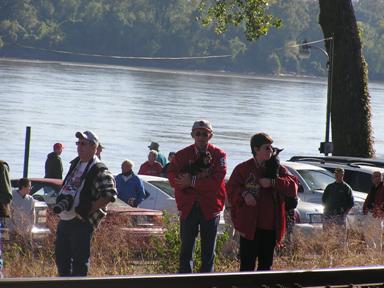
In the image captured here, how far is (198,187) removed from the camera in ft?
37.1

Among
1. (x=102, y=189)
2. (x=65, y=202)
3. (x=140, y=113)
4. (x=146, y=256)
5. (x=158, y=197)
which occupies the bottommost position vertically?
(x=140, y=113)

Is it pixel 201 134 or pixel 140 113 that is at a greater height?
pixel 201 134

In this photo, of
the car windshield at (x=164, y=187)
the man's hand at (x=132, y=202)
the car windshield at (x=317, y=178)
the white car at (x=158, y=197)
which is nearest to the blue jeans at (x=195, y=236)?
the man's hand at (x=132, y=202)

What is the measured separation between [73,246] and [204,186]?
1.45 metres

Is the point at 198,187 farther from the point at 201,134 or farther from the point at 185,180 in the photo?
the point at 201,134

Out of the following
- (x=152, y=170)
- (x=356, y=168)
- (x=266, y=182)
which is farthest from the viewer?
(x=356, y=168)

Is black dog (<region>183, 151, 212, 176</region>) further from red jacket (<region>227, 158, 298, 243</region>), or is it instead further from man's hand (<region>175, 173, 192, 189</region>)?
red jacket (<region>227, 158, 298, 243</region>)

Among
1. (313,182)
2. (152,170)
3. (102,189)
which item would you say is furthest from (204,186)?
(152,170)

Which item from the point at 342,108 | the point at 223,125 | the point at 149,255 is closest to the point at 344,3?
the point at 342,108

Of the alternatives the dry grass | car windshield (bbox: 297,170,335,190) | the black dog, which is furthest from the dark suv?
the black dog

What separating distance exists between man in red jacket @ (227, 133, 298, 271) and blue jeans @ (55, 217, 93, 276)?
1.38 metres

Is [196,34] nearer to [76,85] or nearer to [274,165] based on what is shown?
[76,85]

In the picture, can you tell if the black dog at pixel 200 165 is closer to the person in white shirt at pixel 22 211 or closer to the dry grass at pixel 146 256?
the dry grass at pixel 146 256

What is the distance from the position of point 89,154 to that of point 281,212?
5.98 feet
